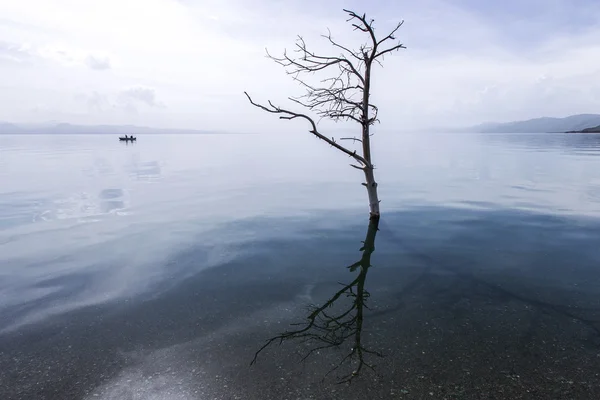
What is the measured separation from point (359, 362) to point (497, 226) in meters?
12.8

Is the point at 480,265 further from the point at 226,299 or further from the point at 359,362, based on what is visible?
the point at 226,299

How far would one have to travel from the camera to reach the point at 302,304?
30.4 feet

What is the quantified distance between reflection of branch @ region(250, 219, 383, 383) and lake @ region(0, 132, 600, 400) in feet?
0.14

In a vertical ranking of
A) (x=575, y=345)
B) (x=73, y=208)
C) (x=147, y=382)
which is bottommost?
(x=575, y=345)

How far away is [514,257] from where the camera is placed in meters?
12.5

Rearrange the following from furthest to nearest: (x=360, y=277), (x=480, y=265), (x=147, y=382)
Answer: (x=480, y=265) → (x=360, y=277) → (x=147, y=382)

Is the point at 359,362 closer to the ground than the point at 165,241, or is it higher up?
closer to the ground

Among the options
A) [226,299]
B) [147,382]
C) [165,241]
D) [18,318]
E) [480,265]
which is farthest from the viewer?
[165,241]

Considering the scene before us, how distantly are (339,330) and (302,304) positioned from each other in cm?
156

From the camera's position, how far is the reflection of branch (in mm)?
6902

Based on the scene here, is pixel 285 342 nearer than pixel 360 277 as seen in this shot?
Yes

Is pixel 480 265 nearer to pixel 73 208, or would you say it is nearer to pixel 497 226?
pixel 497 226

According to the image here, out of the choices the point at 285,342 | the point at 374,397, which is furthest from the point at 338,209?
the point at 374,397

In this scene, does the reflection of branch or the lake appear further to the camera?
the reflection of branch
